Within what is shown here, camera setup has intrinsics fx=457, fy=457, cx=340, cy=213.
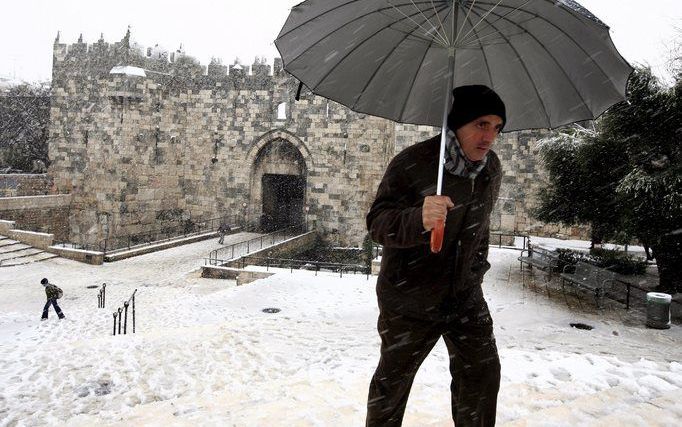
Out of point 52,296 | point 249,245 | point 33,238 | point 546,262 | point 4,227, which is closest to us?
point 52,296

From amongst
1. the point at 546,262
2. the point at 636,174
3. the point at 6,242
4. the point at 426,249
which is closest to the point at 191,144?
the point at 6,242

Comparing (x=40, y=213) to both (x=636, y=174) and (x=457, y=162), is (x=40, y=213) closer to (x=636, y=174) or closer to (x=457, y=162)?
(x=636, y=174)

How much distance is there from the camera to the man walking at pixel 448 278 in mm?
1905

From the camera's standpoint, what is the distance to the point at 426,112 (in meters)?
2.62

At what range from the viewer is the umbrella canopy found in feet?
7.63

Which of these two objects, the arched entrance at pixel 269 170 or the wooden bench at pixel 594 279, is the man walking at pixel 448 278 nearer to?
the wooden bench at pixel 594 279

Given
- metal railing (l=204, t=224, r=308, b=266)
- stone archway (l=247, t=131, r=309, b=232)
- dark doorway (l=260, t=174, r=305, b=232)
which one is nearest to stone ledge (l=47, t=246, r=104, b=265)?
metal railing (l=204, t=224, r=308, b=266)

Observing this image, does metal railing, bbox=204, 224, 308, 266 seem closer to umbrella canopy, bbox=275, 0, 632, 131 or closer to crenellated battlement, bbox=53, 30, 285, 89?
crenellated battlement, bbox=53, 30, 285, 89

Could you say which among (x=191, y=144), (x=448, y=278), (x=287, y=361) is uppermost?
(x=191, y=144)

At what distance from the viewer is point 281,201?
23797 millimetres

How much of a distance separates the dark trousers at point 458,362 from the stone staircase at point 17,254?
52.3 ft

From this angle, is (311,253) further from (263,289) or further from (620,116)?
(620,116)

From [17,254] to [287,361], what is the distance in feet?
44.5

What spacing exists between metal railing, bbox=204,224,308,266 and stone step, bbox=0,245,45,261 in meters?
5.85
